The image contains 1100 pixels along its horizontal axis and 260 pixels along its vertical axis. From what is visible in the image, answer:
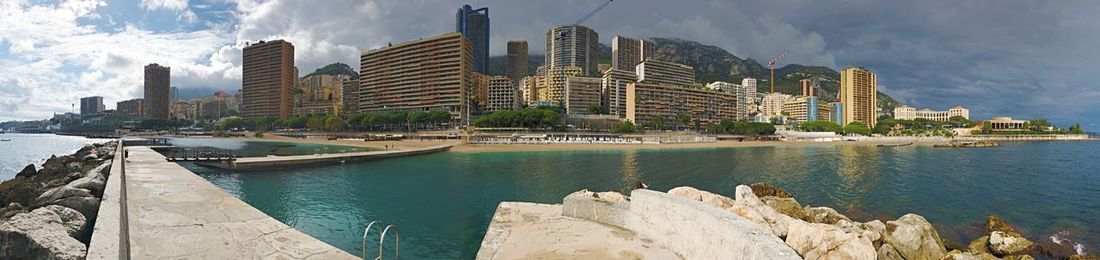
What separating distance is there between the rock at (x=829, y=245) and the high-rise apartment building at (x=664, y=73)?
6232 inches

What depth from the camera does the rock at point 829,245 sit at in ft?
25.1

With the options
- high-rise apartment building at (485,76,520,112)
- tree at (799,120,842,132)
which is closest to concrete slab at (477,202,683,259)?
high-rise apartment building at (485,76,520,112)

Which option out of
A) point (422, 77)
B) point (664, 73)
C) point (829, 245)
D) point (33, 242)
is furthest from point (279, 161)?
point (664, 73)

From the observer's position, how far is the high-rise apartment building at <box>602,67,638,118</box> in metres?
146

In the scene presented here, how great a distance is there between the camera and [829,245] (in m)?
7.71

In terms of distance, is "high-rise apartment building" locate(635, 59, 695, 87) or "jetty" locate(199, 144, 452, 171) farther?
"high-rise apartment building" locate(635, 59, 695, 87)

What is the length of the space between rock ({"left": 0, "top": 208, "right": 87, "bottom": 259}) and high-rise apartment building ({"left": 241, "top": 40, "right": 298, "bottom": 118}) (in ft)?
570

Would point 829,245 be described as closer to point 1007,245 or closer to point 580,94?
→ point 1007,245

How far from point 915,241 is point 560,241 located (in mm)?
8427

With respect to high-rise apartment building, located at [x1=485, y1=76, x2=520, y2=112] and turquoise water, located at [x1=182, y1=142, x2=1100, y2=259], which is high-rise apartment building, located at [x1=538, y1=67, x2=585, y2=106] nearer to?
high-rise apartment building, located at [x1=485, y1=76, x2=520, y2=112]

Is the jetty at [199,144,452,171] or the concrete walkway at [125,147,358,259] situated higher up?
the concrete walkway at [125,147,358,259]

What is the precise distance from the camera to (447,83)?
408 feet

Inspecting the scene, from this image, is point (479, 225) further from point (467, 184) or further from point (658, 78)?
point (658, 78)

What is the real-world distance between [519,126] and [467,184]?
245 feet
